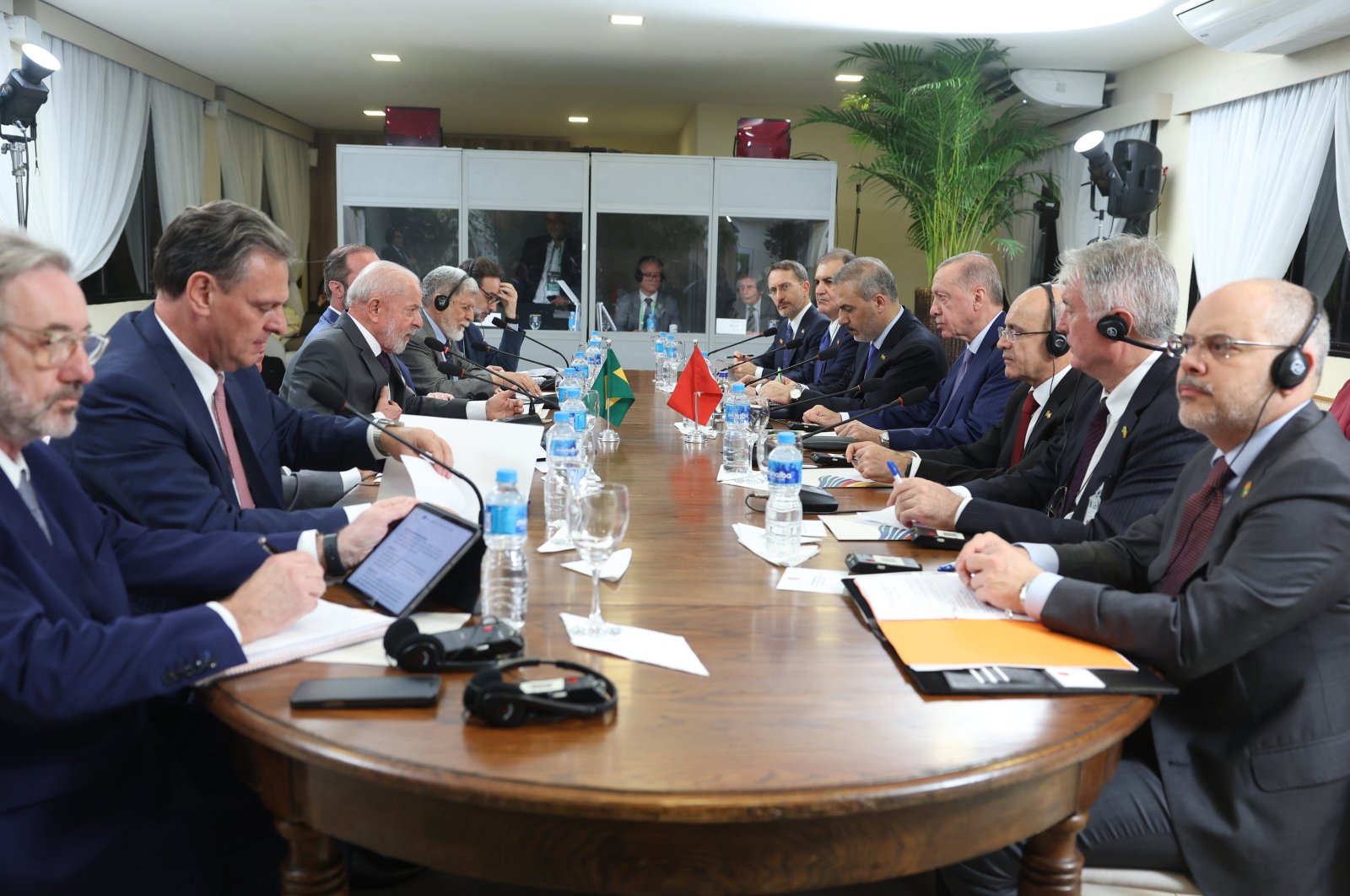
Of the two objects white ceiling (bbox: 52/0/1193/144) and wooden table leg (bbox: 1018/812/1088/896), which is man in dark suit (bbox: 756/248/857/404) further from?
wooden table leg (bbox: 1018/812/1088/896)

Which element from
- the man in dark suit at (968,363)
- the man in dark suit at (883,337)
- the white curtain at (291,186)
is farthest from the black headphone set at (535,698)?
the white curtain at (291,186)

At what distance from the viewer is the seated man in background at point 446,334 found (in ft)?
15.4

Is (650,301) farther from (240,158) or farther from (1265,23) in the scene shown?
(240,158)

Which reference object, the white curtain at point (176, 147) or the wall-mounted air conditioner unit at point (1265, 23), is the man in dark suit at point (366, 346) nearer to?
the wall-mounted air conditioner unit at point (1265, 23)

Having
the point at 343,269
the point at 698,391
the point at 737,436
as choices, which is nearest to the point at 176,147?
the point at 343,269

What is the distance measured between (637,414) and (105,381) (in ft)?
7.82

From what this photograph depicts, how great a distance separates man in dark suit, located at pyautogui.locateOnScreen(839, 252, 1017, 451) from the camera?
11.2ft

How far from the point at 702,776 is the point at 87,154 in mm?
7456

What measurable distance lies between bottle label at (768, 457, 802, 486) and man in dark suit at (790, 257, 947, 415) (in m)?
2.27

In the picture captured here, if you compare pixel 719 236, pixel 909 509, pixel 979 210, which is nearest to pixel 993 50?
pixel 979 210

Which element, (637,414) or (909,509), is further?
(637,414)

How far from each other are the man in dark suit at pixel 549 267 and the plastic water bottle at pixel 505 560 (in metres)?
5.82

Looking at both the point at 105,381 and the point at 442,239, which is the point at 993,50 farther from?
the point at 105,381

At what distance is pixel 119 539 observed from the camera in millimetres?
1488
